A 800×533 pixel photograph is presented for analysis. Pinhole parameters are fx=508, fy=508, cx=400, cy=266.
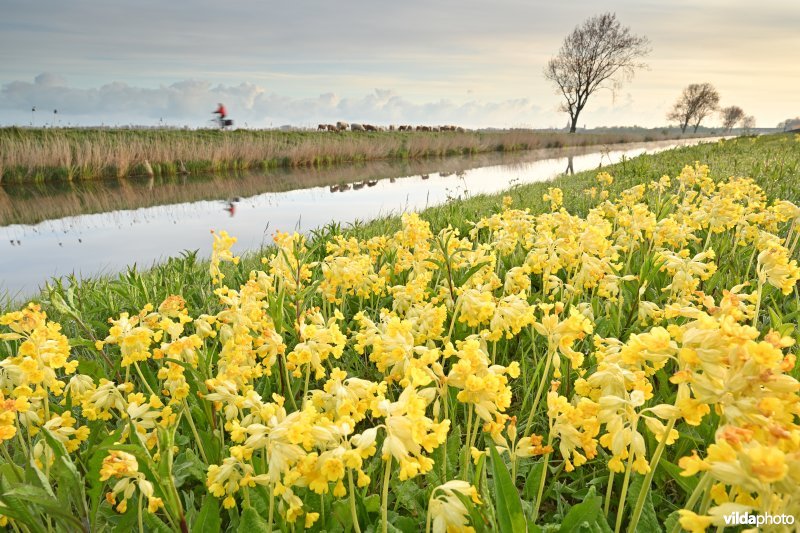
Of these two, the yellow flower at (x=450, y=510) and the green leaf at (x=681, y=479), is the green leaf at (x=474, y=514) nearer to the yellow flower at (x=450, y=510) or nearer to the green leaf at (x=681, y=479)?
the yellow flower at (x=450, y=510)

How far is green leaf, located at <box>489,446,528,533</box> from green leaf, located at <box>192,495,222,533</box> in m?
0.95

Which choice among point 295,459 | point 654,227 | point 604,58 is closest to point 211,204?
point 654,227

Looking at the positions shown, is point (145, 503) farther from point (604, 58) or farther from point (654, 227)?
point (604, 58)

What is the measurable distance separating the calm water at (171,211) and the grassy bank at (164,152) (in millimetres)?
1232

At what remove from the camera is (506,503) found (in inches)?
58.8

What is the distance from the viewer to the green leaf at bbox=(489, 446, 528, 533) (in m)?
Result: 1.48

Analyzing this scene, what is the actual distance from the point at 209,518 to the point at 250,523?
0.17 metres

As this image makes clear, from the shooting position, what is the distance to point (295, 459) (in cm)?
134

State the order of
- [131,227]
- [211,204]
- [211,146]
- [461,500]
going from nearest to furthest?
[461,500], [131,227], [211,204], [211,146]

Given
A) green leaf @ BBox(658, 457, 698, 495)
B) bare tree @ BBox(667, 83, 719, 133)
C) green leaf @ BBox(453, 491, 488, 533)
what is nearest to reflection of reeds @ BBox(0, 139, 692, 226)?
green leaf @ BBox(453, 491, 488, 533)

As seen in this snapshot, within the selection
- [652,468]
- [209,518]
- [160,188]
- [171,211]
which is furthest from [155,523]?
[160,188]

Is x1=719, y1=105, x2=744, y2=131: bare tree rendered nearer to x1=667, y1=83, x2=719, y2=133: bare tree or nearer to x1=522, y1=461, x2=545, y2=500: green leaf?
x1=667, y1=83, x2=719, y2=133: bare tree

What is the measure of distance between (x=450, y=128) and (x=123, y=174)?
5157cm

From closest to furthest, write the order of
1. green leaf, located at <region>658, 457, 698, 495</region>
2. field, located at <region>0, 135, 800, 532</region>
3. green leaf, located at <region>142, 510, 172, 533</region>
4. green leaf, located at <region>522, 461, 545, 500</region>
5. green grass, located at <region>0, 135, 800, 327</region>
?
field, located at <region>0, 135, 800, 532</region> < green leaf, located at <region>142, 510, 172, 533</region> < green leaf, located at <region>658, 457, 698, 495</region> < green leaf, located at <region>522, 461, 545, 500</region> < green grass, located at <region>0, 135, 800, 327</region>
